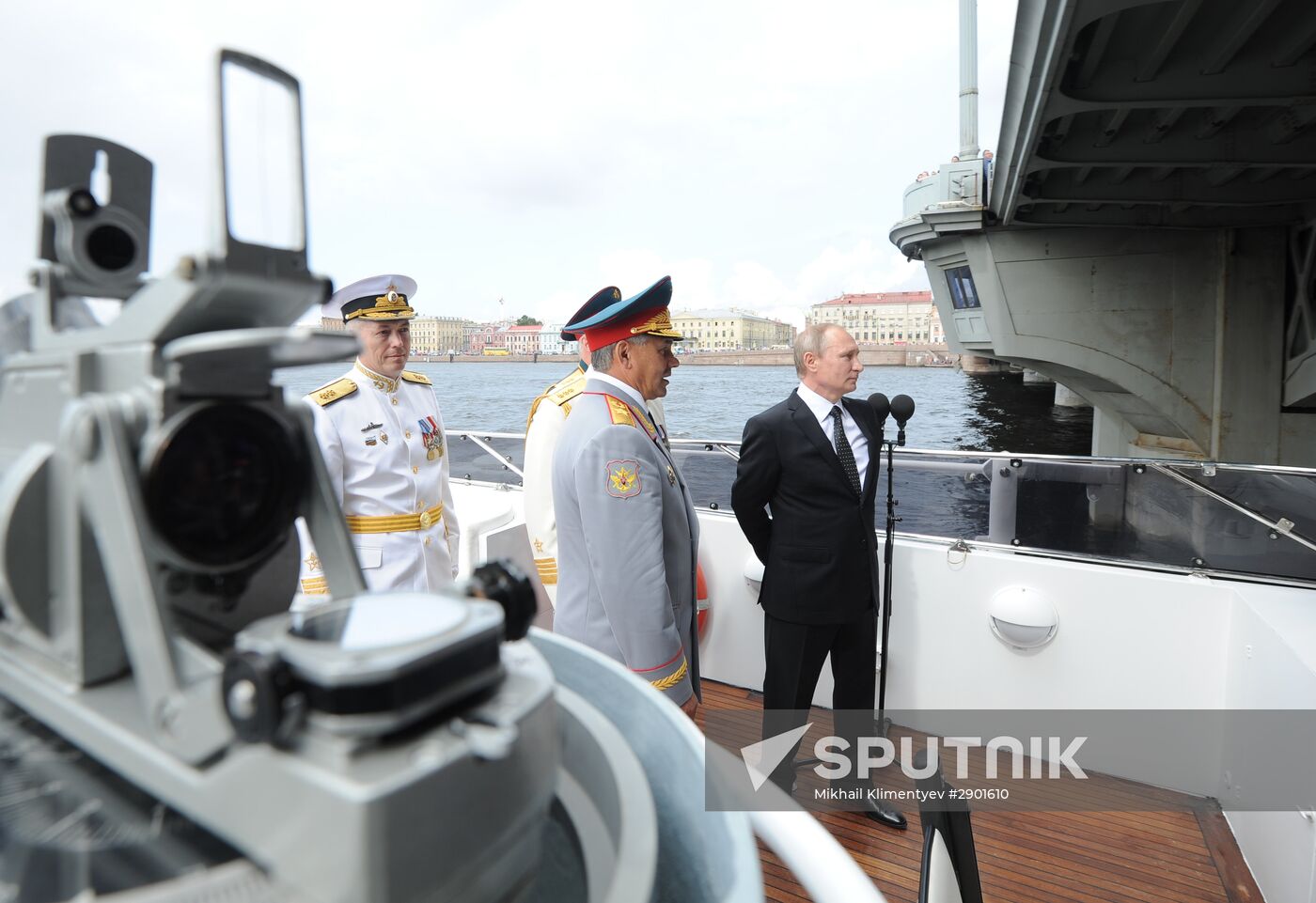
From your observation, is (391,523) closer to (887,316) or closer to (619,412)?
(619,412)

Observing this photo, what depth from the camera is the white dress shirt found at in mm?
2793

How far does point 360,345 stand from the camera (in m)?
0.59

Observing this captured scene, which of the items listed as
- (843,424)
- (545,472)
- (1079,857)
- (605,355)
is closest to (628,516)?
(605,355)

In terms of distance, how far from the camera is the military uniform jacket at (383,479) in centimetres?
275

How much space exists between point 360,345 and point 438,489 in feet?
8.49

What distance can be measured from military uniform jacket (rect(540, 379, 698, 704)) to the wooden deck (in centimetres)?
111

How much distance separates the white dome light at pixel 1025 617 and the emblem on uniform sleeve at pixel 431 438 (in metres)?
2.32

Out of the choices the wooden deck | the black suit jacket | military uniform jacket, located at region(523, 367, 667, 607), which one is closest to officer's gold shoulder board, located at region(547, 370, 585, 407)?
military uniform jacket, located at region(523, 367, 667, 607)

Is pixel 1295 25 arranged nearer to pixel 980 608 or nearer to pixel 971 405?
pixel 980 608

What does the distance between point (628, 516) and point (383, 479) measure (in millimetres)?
1368

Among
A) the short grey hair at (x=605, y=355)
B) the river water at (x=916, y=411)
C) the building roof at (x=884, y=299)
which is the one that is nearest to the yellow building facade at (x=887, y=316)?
the building roof at (x=884, y=299)

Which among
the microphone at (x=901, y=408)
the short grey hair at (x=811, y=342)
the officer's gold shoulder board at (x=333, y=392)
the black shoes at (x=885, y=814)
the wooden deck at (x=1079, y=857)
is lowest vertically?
the wooden deck at (x=1079, y=857)

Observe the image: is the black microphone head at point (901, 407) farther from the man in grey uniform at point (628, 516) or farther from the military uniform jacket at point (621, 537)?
the military uniform jacket at point (621, 537)

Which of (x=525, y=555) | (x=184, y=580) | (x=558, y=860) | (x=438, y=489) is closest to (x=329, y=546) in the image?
(x=184, y=580)
